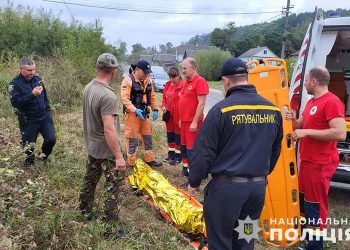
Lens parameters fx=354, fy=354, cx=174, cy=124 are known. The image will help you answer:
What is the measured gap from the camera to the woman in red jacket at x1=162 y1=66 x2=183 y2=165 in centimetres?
670

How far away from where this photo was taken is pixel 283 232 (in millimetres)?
3695

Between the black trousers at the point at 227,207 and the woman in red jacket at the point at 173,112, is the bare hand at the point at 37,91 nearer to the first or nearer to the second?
the woman in red jacket at the point at 173,112

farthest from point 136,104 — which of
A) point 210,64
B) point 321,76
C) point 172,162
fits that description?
point 210,64

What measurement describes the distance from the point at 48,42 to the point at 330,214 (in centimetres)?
1363

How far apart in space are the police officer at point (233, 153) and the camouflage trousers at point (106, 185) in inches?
43.6

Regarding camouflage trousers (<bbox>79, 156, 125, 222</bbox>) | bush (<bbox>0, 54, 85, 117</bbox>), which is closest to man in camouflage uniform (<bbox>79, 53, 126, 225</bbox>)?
camouflage trousers (<bbox>79, 156, 125, 222</bbox>)

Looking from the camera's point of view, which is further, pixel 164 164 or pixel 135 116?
pixel 164 164

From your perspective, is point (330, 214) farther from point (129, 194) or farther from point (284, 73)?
point (129, 194)

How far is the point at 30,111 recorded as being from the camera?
16.1 ft

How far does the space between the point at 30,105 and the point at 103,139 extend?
6.41ft

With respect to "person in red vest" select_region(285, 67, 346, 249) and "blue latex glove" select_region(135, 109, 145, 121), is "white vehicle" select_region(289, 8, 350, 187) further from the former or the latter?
"blue latex glove" select_region(135, 109, 145, 121)

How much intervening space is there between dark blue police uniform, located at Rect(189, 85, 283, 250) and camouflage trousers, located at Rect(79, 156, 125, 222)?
110 centimetres

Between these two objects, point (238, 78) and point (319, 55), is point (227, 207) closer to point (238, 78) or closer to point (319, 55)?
point (238, 78)

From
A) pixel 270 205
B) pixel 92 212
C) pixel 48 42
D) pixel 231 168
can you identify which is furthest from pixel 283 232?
pixel 48 42
